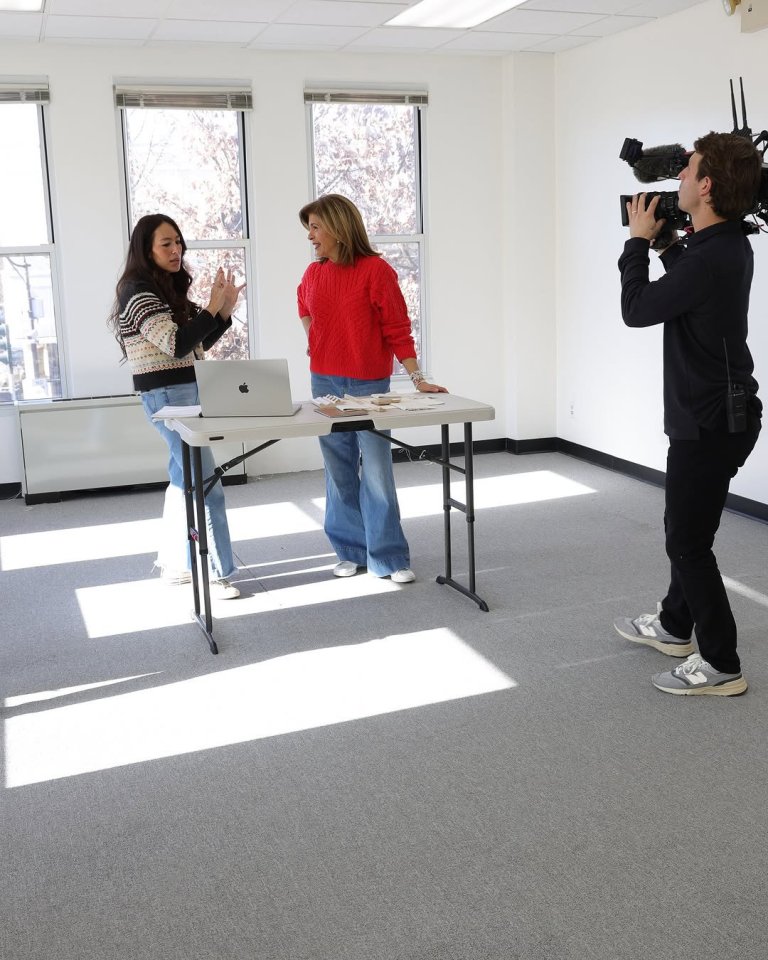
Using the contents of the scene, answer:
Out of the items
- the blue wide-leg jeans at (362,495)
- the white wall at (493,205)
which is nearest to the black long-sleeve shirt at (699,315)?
the blue wide-leg jeans at (362,495)

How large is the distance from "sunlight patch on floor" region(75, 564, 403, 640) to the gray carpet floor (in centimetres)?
2

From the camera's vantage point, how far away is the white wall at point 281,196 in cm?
593

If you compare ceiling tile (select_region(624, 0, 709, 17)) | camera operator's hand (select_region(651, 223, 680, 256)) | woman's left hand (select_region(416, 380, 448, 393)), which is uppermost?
ceiling tile (select_region(624, 0, 709, 17))

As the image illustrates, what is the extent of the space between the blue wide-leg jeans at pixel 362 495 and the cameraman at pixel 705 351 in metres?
1.43

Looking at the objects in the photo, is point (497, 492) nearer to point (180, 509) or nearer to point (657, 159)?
point (180, 509)

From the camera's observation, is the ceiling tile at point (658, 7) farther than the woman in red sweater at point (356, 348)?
Yes

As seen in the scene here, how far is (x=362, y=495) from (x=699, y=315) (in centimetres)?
185

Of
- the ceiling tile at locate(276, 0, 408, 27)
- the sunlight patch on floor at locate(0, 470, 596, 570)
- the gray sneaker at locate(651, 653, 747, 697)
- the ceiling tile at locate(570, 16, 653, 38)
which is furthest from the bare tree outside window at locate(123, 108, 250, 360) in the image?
the gray sneaker at locate(651, 653, 747, 697)

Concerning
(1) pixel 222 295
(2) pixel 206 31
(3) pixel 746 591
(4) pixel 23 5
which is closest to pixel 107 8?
Answer: (4) pixel 23 5

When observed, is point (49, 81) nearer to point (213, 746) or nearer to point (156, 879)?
point (213, 746)

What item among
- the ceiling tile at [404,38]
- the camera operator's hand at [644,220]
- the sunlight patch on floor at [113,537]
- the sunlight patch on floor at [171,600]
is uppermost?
the ceiling tile at [404,38]

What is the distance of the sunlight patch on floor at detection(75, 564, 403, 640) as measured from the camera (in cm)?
396

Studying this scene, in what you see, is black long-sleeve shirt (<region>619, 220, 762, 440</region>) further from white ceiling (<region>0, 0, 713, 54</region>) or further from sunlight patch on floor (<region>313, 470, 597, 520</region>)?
white ceiling (<region>0, 0, 713, 54</region>)

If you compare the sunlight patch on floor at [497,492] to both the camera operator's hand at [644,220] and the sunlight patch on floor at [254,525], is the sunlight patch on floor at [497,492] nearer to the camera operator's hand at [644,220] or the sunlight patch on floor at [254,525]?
the sunlight patch on floor at [254,525]
